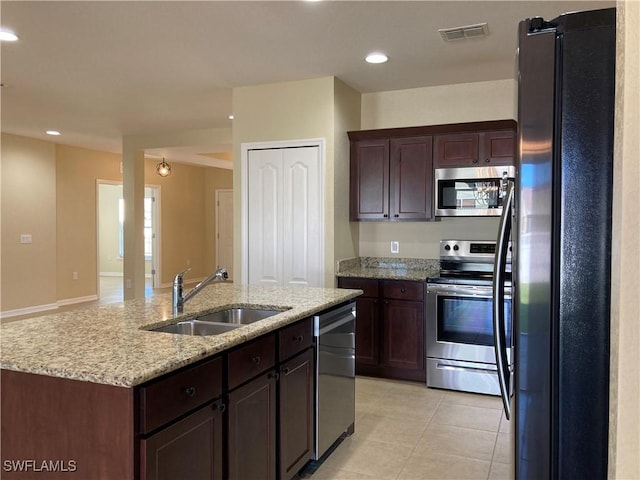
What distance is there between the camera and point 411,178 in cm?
457

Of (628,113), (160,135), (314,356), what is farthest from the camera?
(160,135)

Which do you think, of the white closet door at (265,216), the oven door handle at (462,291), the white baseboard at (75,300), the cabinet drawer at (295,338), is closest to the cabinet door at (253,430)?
the cabinet drawer at (295,338)

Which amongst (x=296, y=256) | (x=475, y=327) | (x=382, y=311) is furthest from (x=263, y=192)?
(x=475, y=327)

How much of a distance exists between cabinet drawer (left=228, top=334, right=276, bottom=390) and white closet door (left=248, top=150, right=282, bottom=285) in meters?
2.45

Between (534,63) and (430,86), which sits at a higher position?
(430,86)

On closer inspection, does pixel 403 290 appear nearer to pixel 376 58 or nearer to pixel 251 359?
pixel 376 58

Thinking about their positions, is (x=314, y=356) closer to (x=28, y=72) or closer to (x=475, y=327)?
(x=475, y=327)

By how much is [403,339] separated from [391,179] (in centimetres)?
146

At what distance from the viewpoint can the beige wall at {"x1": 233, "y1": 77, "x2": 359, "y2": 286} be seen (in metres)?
4.45

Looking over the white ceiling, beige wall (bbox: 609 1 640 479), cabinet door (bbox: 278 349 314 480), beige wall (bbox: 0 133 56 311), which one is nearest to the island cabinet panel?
cabinet door (bbox: 278 349 314 480)

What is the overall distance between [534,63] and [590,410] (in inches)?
34.5


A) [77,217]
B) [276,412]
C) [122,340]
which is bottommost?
[276,412]

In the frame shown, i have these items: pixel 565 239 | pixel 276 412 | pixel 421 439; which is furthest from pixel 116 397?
pixel 421 439

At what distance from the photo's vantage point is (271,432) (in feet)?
7.33
